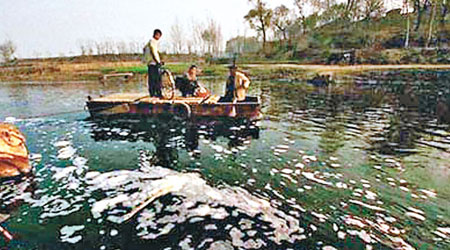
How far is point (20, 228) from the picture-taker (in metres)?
5.04

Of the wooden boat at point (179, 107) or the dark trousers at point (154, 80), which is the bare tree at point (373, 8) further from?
the dark trousers at point (154, 80)

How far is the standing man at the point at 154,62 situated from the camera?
11312 millimetres

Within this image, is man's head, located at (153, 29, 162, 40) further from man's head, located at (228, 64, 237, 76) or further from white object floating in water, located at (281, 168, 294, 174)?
white object floating in water, located at (281, 168, 294, 174)

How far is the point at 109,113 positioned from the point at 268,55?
5561 cm

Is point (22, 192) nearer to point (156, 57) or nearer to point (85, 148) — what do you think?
point (85, 148)

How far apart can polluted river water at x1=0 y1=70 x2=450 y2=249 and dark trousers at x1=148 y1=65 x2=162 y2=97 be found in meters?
1.29

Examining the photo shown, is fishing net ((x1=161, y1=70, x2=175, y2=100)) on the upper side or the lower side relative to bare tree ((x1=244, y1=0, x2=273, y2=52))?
lower

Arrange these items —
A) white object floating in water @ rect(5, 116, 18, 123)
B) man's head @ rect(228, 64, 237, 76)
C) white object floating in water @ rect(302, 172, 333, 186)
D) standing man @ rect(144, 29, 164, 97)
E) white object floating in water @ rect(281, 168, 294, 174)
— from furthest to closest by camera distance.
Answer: white object floating in water @ rect(5, 116, 18, 123), man's head @ rect(228, 64, 237, 76), standing man @ rect(144, 29, 164, 97), white object floating in water @ rect(281, 168, 294, 174), white object floating in water @ rect(302, 172, 333, 186)

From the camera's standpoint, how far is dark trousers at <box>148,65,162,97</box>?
12145 millimetres

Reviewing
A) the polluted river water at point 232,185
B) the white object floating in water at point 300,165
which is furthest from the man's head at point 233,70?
the white object floating in water at point 300,165

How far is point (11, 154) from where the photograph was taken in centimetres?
696

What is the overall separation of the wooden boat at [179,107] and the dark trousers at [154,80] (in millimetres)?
361

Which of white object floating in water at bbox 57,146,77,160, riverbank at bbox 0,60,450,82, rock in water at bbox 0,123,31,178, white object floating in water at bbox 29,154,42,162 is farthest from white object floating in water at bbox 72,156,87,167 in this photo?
riverbank at bbox 0,60,450,82

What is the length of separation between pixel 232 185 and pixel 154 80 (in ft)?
24.6
